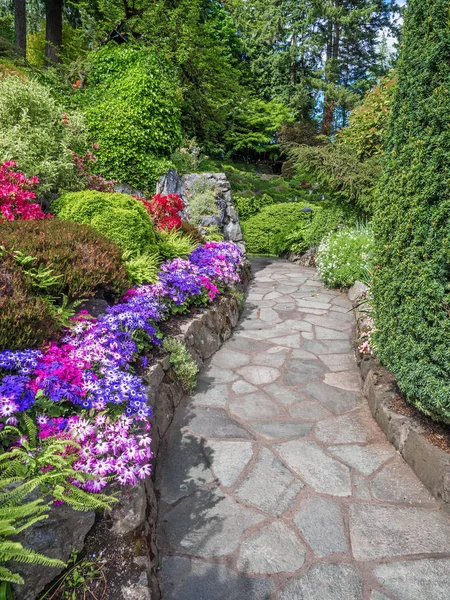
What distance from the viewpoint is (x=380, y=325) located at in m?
3.00

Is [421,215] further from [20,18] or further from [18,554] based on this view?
[20,18]

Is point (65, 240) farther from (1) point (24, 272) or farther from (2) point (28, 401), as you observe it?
(2) point (28, 401)

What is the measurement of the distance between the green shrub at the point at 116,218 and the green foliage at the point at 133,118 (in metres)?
3.77

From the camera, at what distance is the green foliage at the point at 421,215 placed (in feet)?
7.38

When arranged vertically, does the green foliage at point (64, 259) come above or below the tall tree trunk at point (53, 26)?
below

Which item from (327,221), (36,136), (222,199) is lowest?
(327,221)

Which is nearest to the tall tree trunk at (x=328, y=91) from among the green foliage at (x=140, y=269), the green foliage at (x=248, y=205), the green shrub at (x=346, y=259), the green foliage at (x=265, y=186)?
the green foliage at (x=265, y=186)

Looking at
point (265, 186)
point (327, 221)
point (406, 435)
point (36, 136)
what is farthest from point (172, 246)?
point (265, 186)

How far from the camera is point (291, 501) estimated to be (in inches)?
90.0

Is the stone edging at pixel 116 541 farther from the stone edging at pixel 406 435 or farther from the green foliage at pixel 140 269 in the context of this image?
the green foliage at pixel 140 269

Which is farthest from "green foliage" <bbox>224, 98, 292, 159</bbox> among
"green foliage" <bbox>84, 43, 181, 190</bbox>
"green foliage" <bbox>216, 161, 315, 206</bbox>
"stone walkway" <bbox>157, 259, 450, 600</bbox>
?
"stone walkway" <bbox>157, 259, 450, 600</bbox>

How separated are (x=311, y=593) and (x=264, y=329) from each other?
3.63 meters

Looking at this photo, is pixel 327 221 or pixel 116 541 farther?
pixel 327 221

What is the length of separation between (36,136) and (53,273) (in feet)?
12.4
